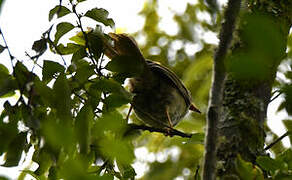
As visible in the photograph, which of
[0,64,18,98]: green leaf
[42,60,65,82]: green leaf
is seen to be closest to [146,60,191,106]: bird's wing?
[42,60,65,82]: green leaf

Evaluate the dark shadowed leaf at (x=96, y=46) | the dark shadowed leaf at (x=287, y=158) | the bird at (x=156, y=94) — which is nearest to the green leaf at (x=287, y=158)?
the dark shadowed leaf at (x=287, y=158)

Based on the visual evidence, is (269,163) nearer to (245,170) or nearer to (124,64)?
(245,170)

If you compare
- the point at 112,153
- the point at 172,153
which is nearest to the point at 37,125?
the point at 112,153

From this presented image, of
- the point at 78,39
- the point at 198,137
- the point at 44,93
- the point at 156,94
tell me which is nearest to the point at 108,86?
the point at 44,93

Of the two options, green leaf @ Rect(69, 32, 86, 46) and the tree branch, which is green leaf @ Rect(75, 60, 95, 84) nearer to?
green leaf @ Rect(69, 32, 86, 46)

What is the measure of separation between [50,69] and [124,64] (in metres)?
0.34

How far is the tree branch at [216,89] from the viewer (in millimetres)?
1310

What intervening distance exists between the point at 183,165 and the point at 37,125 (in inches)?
125

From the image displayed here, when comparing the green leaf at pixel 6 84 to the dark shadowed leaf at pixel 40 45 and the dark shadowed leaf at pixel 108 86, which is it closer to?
the dark shadowed leaf at pixel 40 45

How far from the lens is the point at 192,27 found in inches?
212

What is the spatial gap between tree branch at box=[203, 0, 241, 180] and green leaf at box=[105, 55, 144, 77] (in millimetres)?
681

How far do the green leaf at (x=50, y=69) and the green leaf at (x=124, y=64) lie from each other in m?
0.26

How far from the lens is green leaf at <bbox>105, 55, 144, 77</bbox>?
79.0 inches

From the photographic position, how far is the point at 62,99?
1.50 meters
